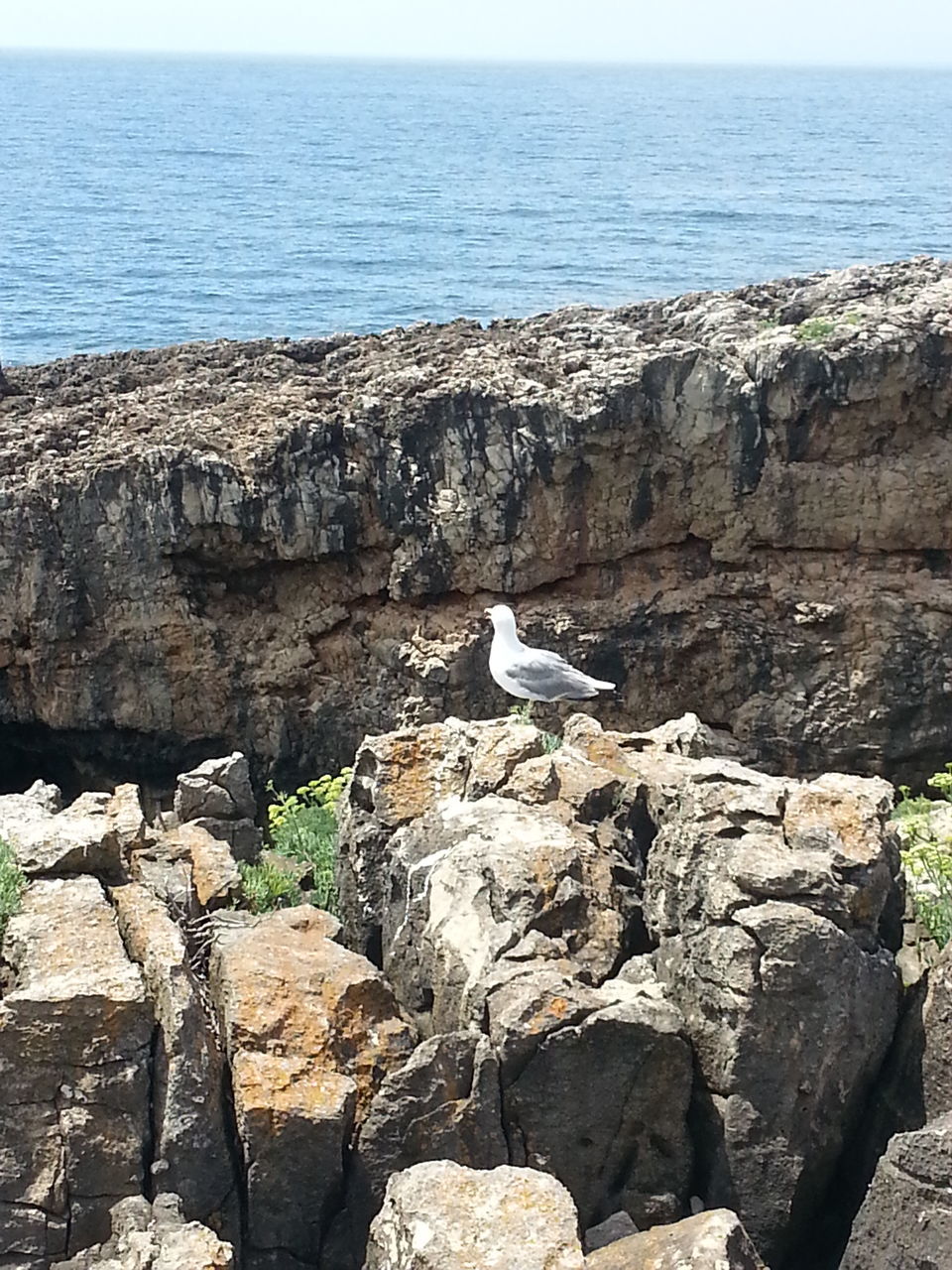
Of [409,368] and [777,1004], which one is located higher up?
[409,368]

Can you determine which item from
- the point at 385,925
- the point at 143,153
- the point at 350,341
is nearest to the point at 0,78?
the point at 143,153


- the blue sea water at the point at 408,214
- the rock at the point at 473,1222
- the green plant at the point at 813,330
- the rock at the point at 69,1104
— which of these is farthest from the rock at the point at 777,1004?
the blue sea water at the point at 408,214

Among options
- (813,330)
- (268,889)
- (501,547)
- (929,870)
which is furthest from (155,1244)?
(813,330)

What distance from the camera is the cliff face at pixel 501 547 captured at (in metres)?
14.1

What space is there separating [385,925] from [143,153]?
68.3 metres

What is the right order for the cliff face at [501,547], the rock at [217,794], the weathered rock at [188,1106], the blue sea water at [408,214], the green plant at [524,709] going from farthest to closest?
the blue sea water at [408,214], the cliff face at [501,547], the green plant at [524,709], the rock at [217,794], the weathered rock at [188,1106]

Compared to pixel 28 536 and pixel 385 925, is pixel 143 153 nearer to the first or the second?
pixel 28 536

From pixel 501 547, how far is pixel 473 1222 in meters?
10.1

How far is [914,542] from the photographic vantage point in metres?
14.7

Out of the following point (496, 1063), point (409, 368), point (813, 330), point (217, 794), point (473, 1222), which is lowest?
point (217, 794)

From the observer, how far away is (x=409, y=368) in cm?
1502

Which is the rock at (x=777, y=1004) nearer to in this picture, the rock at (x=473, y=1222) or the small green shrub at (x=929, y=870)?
the small green shrub at (x=929, y=870)

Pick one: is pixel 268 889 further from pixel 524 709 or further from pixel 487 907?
pixel 524 709

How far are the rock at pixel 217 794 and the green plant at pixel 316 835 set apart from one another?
0.29 m
